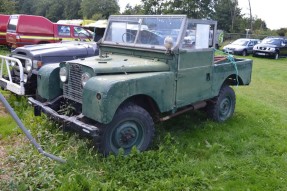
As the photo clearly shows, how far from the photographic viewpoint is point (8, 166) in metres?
3.90

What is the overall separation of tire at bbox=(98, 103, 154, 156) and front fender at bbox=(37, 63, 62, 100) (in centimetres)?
130

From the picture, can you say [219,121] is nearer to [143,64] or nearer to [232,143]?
[232,143]

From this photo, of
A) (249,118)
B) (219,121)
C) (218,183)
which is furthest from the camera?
(249,118)

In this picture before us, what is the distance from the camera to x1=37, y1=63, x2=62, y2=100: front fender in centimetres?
467

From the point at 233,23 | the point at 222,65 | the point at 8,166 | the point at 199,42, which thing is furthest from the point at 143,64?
the point at 233,23

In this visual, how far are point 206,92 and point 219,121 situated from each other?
0.88 m

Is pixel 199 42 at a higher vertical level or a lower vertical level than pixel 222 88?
higher

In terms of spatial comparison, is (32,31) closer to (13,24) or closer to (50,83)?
(13,24)

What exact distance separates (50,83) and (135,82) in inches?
59.6

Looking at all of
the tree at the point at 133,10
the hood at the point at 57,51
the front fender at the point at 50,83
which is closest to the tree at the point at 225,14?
the tree at the point at 133,10

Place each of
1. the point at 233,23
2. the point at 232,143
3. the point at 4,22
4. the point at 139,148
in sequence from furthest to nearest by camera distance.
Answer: the point at 233,23, the point at 4,22, the point at 232,143, the point at 139,148

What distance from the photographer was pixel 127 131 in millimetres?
4113

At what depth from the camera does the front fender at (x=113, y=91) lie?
11.8 feet

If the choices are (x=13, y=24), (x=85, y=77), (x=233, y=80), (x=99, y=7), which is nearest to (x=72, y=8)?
(x=99, y=7)
